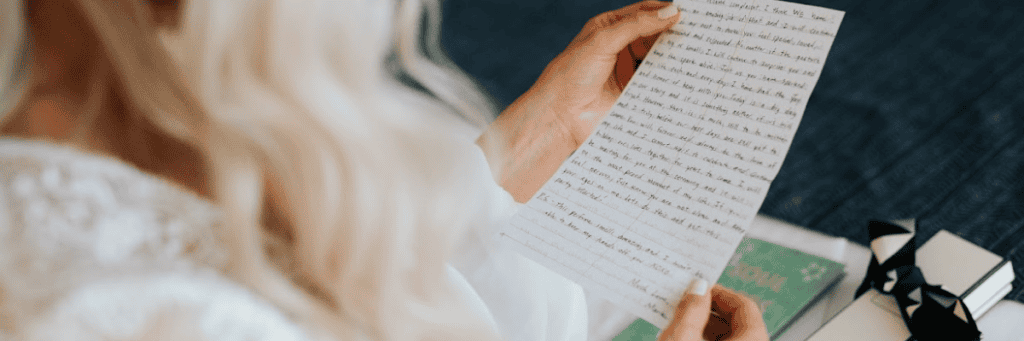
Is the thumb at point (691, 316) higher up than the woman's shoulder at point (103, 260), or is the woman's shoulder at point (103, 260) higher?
the thumb at point (691, 316)

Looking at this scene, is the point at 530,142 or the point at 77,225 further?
the point at 530,142

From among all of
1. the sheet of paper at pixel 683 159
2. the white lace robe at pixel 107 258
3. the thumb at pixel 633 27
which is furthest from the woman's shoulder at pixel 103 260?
the thumb at pixel 633 27

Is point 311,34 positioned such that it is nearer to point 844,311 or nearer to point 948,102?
point 844,311

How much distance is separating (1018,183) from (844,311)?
631 millimetres

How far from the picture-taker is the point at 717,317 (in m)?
0.53

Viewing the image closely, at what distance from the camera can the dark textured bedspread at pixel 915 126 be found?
39.6 inches

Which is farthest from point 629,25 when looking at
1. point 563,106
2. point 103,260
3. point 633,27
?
point 103,260

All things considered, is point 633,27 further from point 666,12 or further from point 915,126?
point 915,126

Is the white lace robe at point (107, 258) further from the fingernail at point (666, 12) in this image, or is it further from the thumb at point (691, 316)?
the fingernail at point (666, 12)

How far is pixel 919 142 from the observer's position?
44.5 inches

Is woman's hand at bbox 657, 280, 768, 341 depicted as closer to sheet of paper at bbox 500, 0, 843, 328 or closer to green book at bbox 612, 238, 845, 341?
sheet of paper at bbox 500, 0, 843, 328

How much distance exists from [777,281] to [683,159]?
305 millimetres

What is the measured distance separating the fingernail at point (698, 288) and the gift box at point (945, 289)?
0.84ft

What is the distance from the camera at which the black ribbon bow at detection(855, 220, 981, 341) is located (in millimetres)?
604
